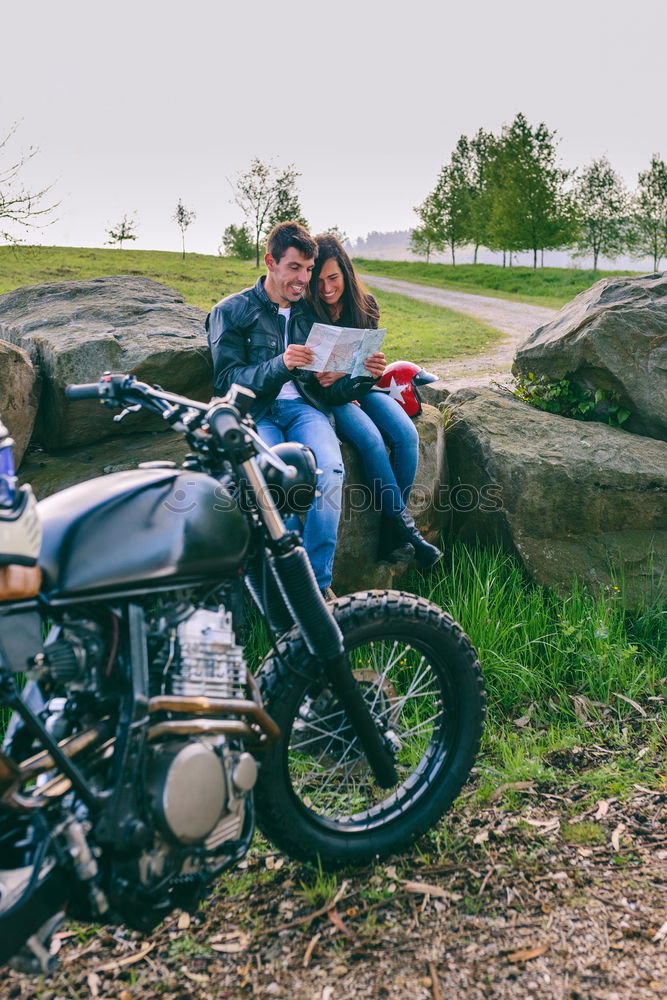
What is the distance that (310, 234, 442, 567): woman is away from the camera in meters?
3.98

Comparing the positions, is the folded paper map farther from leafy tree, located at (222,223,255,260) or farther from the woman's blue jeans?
leafy tree, located at (222,223,255,260)

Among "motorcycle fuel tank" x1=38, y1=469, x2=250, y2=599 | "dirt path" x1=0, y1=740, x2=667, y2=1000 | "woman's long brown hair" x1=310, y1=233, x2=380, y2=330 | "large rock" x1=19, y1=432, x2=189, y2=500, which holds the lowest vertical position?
"dirt path" x1=0, y1=740, x2=667, y2=1000

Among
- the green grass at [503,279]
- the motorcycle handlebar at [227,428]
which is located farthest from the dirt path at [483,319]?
the motorcycle handlebar at [227,428]

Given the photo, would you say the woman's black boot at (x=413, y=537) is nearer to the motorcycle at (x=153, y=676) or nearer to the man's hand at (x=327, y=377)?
the man's hand at (x=327, y=377)

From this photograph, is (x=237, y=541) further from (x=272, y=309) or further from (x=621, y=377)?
(x=621, y=377)

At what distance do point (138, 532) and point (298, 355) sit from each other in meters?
1.65

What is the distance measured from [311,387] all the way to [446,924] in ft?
7.75

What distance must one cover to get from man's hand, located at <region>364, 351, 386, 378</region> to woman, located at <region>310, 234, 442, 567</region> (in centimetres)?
24

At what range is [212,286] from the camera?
18.6 metres

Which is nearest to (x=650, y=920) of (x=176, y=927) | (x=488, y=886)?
(x=488, y=886)

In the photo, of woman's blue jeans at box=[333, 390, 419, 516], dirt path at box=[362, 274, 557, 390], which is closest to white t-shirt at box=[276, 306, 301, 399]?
woman's blue jeans at box=[333, 390, 419, 516]

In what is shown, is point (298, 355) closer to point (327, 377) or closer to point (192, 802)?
point (327, 377)

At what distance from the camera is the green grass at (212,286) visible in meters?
11.9

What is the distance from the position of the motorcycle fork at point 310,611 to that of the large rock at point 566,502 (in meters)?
2.07
